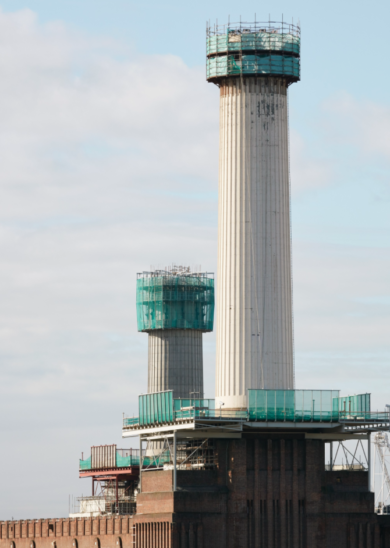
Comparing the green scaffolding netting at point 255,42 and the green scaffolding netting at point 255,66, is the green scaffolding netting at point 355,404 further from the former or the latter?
the green scaffolding netting at point 255,42

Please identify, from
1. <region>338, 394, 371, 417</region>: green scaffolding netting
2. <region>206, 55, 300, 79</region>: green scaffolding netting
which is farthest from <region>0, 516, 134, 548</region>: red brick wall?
<region>206, 55, 300, 79</region>: green scaffolding netting

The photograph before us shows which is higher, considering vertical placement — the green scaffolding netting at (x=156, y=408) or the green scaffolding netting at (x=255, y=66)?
the green scaffolding netting at (x=255, y=66)

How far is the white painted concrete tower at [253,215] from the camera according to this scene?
162m

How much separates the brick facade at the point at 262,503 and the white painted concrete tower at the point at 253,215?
23.5 feet

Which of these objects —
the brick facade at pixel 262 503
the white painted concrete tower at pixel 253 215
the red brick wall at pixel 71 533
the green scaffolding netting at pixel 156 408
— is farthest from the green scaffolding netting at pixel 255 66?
the red brick wall at pixel 71 533

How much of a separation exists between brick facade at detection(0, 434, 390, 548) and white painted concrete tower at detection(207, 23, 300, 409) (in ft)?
23.5

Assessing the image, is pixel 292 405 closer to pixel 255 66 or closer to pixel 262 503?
pixel 262 503

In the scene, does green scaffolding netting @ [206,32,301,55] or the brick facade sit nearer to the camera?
the brick facade

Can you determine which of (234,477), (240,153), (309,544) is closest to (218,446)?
(234,477)

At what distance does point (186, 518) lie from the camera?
153 m

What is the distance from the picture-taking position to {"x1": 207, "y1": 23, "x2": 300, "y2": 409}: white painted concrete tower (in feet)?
531

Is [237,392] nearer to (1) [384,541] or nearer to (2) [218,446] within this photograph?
(2) [218,446]

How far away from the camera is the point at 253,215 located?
16375cm

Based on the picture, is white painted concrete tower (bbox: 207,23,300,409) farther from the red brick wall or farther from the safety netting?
the red brick wall
